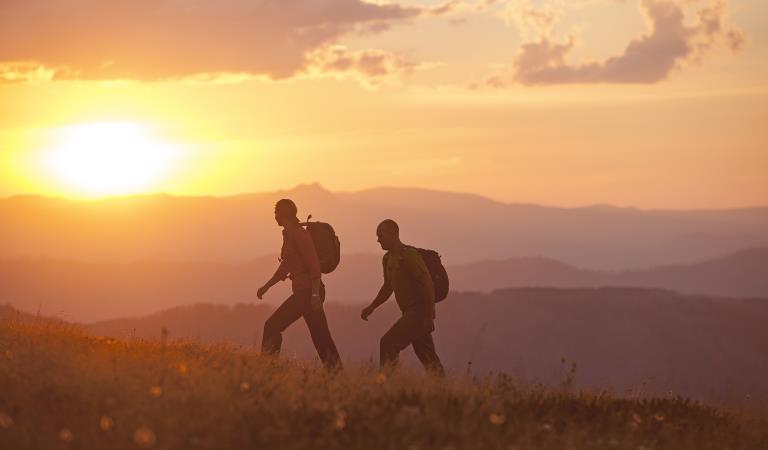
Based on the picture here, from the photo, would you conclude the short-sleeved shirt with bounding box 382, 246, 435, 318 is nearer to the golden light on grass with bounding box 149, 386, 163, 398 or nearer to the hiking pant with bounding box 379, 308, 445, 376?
the hiking pant with bounding box 379, 308, 445, 376

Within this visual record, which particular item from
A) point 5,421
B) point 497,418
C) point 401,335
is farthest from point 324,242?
point 5,421

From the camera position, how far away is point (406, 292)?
14.0 meters

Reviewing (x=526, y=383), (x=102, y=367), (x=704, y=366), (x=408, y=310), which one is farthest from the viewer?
(x=704, y=366)

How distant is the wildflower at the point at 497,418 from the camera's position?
31.5ft

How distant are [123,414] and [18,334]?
525 cm

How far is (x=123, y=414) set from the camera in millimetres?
9219

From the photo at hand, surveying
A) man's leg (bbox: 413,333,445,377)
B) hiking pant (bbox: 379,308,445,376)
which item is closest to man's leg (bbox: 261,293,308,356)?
hiking pant (bbox: 379,308,445,376)

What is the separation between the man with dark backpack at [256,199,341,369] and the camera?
14.1m

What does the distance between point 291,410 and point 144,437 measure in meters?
2.05

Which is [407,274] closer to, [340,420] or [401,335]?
[401,335]

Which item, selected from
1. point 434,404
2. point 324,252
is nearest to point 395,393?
point 434,404

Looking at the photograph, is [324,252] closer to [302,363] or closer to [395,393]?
[302,363]

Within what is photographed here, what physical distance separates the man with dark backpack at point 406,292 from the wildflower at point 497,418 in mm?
3362

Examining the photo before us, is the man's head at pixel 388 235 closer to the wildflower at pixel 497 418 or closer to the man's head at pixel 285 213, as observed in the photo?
the man's head at pixel 285 213
